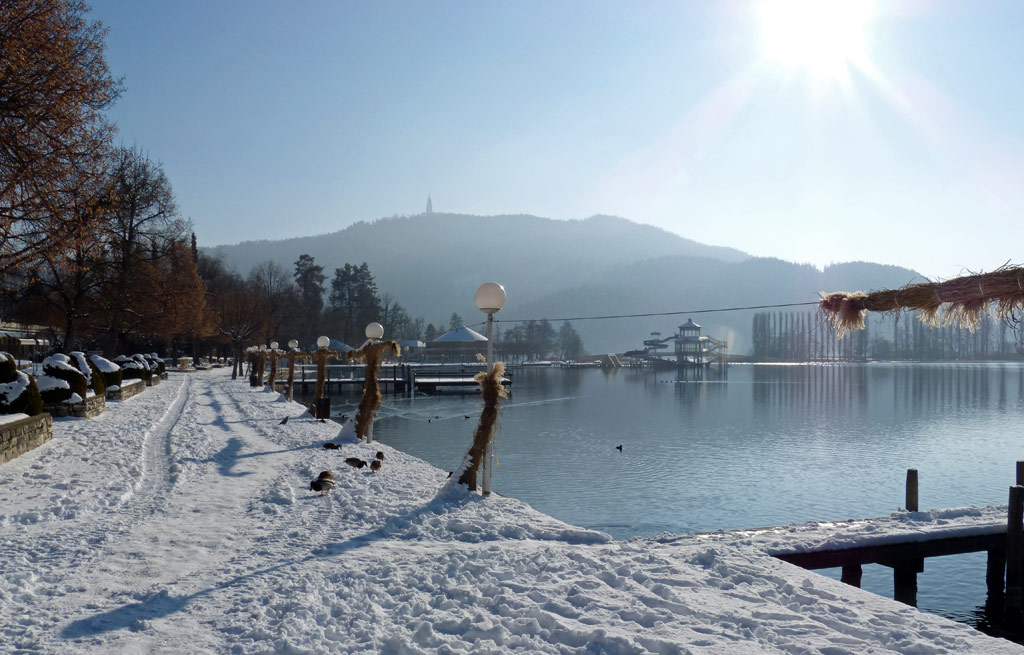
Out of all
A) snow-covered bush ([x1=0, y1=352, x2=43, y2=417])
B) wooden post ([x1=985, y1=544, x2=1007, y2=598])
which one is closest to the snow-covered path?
snow-covered bush ([x1=0, y1=352, x2=43, y2=417])

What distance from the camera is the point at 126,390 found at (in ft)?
65.9

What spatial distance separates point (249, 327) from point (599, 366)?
6850 centimetres

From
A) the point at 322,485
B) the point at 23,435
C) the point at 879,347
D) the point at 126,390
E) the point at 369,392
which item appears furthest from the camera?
the point at 879,347

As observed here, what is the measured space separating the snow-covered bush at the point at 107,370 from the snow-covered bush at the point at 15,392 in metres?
7.45

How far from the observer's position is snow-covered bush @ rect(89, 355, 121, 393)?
18.2 metres

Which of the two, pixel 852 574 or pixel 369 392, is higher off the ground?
pixel 369 392

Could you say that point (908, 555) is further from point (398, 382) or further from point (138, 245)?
point (398, 382)

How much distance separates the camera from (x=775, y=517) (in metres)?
13.1

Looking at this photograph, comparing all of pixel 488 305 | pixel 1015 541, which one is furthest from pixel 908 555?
pixel 488 305

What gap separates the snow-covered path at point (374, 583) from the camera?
12.5 ft

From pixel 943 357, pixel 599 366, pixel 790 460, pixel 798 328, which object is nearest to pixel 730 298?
pixel 798 328

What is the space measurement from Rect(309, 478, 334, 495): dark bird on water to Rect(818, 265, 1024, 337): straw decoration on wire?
6091 millimetres

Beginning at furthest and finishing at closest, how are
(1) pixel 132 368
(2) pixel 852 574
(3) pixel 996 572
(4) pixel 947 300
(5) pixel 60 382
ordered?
(1) pixel 132 368 < (5) pixel 60 382 < (3) pixel 996 572 < (2) pixel 852 574 < (4) pixel 947 300

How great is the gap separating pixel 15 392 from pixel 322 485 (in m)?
5.95
